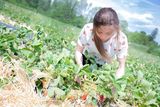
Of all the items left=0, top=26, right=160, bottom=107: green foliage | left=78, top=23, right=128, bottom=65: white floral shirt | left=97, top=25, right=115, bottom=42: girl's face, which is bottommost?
left=0, top=26, right=160, bottom=107: green foliage

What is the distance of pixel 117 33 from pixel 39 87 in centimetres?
104

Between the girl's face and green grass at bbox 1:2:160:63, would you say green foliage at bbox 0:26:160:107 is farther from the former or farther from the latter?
green grass at bbox 1:2:160:63

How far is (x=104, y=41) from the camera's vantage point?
4.22 m

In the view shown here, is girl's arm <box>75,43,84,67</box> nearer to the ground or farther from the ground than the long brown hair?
nearer to the ground

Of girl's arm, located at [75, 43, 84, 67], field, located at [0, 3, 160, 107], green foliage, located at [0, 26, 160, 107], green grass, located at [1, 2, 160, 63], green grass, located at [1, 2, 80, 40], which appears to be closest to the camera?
field, located at [0, 3, 160, 107]

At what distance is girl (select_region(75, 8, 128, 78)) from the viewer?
3.92 meters

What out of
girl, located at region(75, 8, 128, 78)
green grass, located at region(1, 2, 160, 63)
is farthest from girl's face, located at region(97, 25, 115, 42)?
green grass, located at region(1, 2, 160, 63)

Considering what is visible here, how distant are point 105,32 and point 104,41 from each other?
325mm

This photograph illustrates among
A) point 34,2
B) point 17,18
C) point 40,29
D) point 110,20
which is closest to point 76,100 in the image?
point 110,20

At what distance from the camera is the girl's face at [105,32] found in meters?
3.88

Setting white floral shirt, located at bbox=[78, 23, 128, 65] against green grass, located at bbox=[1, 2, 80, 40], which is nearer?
white floral shirt, located at bbox=[78, 23, 128, 65]

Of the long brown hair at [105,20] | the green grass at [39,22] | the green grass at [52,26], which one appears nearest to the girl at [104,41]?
the long brown hair at [105,20]

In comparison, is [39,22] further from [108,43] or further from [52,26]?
[108,43]

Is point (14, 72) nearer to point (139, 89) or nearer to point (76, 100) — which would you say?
point (76, 100)
